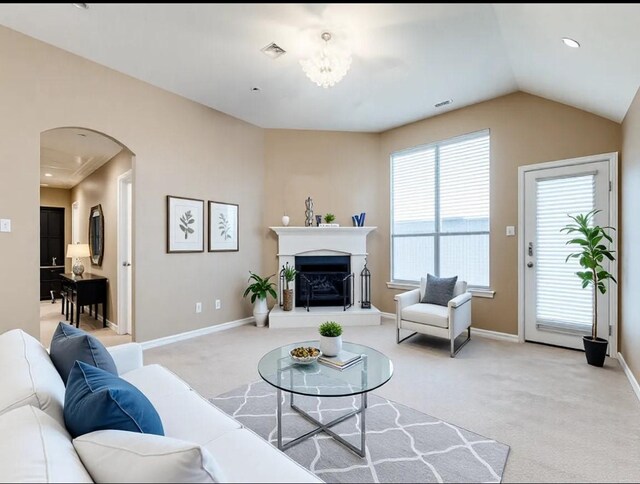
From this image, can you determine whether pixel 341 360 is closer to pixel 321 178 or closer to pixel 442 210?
pixel 442 210

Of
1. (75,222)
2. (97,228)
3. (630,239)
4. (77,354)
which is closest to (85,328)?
(97,228)

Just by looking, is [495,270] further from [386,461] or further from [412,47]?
[386,461]

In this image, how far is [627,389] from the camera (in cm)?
256

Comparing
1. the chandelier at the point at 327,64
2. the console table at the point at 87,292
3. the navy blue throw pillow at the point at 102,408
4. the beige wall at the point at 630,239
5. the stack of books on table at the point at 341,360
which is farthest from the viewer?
the console table at the point at 87,292

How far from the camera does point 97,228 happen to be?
527 cm

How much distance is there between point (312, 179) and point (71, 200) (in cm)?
618

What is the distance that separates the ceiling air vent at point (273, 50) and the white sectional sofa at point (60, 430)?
2751mm

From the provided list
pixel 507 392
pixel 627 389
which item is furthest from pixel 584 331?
pixel 507 392

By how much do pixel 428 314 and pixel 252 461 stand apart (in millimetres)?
2784

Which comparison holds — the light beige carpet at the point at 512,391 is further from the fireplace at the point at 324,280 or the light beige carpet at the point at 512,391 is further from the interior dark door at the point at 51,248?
the interior dark door at the point at 51,248

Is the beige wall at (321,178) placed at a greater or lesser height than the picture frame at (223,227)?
greater

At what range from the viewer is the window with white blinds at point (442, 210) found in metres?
4.19

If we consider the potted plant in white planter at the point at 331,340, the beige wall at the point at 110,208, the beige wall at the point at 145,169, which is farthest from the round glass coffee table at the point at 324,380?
the beige wall at the point at 110,208

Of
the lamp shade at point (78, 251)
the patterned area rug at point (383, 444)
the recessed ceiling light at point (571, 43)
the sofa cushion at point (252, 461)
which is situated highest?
the recessed ceiling light at point (571, 43)
